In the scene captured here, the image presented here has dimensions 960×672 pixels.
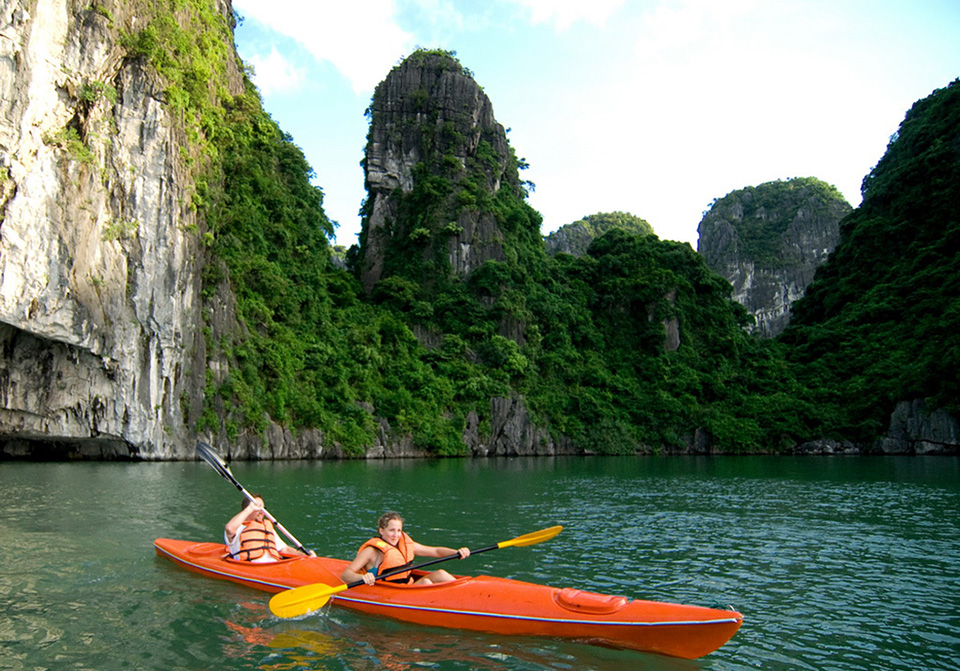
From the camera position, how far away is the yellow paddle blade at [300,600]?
595cm

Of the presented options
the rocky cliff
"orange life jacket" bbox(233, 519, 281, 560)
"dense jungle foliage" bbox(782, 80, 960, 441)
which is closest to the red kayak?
"orange life jacket" bbox(233, 519, 281, 560)

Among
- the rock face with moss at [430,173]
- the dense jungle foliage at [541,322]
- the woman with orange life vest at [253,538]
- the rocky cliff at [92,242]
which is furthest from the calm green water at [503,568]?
the rock face with moss at [430,173]

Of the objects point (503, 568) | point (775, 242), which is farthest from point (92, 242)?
point (775, 242)

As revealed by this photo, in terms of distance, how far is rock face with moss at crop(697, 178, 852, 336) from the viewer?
249 feet

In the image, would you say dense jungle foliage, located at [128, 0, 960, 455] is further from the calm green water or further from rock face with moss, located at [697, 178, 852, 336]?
rock face with moss, located at [697, 178, 852, 336]

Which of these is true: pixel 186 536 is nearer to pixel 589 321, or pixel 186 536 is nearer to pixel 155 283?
pixel 155 283

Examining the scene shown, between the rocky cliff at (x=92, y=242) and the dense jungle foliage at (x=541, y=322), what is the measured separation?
1.62 metres

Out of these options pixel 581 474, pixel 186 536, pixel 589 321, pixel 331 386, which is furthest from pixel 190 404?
pixel 589 321

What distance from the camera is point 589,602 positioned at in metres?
5.52

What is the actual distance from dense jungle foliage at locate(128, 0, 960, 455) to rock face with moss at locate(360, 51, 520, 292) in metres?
0.76

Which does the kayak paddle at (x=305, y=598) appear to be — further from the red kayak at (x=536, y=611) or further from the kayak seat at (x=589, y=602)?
the kayak seat at (x=589, y=602)

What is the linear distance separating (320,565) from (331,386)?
26.7 metres

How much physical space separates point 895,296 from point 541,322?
26047 mm

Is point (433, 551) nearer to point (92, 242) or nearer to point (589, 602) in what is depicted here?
point (589, 602)
